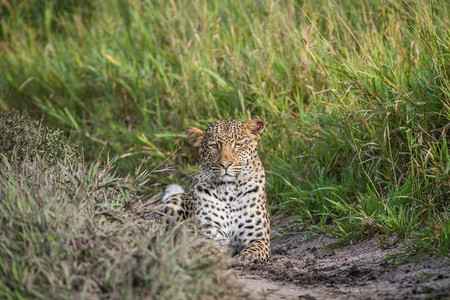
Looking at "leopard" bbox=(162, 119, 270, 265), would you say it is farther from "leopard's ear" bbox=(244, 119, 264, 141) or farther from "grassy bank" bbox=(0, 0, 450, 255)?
"grassy bank" bbox=(0, 0, 450, 255)

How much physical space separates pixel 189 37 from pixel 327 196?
342 centimetres

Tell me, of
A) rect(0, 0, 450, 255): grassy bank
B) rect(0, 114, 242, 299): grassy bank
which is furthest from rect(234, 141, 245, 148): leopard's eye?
rect(0, 114, 242, 299): grassy bank

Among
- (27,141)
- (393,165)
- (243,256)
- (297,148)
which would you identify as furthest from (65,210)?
(297,148)

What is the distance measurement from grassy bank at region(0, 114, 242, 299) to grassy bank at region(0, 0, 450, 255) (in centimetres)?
185

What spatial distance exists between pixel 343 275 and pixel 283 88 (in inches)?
131

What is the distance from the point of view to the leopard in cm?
663

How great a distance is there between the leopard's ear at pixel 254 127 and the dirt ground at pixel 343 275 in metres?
1.03

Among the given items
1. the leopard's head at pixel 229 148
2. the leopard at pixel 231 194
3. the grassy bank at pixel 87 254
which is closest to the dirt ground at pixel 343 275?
the leopard at pixel 231 194

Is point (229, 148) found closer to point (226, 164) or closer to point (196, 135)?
point (226, 164)

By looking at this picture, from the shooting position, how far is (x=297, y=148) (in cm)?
798

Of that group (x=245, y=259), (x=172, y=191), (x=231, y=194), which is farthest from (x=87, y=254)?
(x=172, y=191)

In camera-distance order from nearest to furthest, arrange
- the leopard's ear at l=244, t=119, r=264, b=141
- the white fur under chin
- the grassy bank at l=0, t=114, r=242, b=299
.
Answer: the grassy bank at l=0, t=114, r=242, b=299, the leopard's ear at l=244, t=119, r=264, b=141, the white fur under chin

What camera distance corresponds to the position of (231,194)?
265 inches

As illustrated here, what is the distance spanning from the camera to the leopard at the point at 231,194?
6.63 metres
